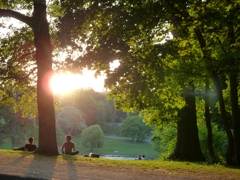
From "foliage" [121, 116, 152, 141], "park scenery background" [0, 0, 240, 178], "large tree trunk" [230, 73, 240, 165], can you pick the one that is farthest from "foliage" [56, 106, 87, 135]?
"large tree trunk" [230, 73, 240, 165]

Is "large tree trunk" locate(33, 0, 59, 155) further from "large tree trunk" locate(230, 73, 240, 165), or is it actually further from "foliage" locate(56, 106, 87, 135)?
"foliage" locate(56, 106, 87, 135)

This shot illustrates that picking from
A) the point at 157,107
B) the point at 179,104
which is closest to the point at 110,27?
the point at 179,104

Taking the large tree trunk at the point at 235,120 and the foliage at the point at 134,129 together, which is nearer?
the large tree trunk at the point at 235,120

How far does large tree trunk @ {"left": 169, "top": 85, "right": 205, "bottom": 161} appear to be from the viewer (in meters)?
15.8

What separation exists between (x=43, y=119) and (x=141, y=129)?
82.0 meters

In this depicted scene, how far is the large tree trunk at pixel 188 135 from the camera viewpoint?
622 inches

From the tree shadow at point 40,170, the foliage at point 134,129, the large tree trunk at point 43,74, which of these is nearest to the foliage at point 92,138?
the foliage at point 134,129

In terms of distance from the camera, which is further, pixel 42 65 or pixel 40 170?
pixel 42 65

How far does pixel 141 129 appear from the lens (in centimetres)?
9275

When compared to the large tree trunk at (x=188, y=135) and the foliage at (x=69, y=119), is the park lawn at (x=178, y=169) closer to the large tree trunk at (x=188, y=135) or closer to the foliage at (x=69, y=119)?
the large tree trunk at (x=188, y=135)

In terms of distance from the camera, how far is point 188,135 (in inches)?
635

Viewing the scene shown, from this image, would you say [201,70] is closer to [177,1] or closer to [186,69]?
[186,69]

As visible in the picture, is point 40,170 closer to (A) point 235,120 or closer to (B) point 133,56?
(B) point 133,56

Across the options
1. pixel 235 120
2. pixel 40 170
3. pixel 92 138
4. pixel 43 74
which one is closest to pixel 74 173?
pixel 40 170
